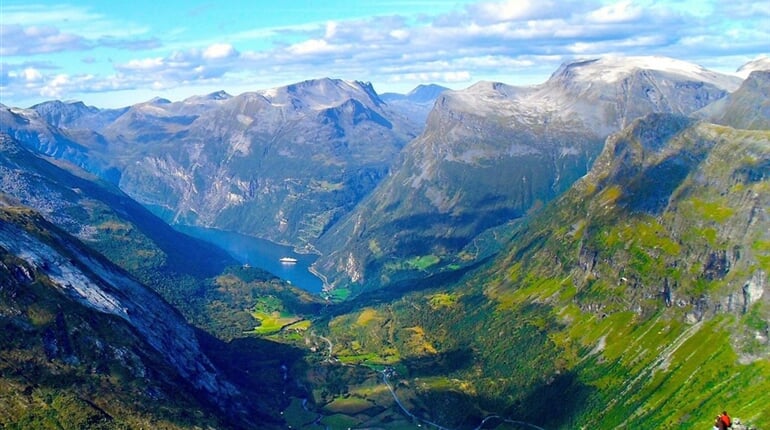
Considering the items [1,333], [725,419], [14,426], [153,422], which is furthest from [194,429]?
[725,419]

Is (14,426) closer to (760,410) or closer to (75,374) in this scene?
(75,374)

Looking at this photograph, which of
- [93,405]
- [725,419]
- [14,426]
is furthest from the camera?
[93,405]

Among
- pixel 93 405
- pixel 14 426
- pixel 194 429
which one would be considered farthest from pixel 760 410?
pixel 14 426

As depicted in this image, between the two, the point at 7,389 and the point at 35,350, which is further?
the point at 35,350

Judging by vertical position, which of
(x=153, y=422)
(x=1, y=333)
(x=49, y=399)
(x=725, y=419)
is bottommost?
(x=153, y=422)

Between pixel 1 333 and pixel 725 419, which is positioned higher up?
pixel 725 419

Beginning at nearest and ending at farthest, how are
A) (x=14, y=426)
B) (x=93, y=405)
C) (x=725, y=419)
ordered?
(x=725, y=419) < (x=14, y=426) < (x=93, y=405)

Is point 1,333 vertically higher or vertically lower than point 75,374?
higher

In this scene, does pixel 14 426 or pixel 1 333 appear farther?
pixel 1 333

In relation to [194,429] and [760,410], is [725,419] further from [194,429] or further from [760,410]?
[194,429]

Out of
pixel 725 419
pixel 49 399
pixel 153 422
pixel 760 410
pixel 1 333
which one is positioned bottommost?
pixel 760 410
